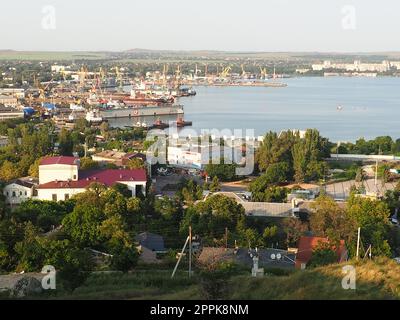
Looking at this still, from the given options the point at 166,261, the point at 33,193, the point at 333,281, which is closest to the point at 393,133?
the point at 33,193

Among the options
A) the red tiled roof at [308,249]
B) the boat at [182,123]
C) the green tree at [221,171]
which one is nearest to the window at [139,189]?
the green tree at [221,171]

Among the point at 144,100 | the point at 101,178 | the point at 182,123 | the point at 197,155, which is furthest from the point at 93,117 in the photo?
the point at 101,178

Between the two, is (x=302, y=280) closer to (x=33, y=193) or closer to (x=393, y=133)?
(x=33, y=193)

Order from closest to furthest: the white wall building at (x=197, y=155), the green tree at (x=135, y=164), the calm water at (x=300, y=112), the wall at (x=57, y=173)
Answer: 1. the wall at (x=57, y=173)
2. the green tree at (x=135, y=164)
3. the white wall building at (x=197, y=155)
4. the calm water at (x=300, y=112)

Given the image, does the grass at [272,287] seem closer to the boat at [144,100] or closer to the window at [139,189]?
the window at [139,189]

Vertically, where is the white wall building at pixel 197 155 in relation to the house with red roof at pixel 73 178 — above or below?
below

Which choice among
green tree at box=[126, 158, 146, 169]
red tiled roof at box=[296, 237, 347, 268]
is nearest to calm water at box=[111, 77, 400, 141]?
green tree at box=[126, 158, 146, 169]
